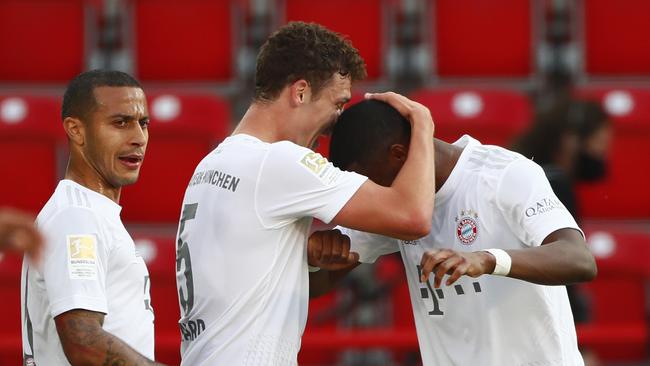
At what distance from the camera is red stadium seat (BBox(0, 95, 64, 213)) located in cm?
791

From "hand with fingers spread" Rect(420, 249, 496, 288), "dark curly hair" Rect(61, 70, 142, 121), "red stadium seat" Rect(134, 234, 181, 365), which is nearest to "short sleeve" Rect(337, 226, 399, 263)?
"hand with fingers spread" Rect(420, 249, 496, 288)

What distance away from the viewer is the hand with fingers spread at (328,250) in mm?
4211

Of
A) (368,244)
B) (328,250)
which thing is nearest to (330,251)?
(328,250)

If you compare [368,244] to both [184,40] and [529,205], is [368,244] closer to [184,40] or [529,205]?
[529,205]

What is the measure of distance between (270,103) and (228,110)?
412 cm

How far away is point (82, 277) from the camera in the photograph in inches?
150

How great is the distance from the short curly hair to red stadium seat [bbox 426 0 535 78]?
4524 mm

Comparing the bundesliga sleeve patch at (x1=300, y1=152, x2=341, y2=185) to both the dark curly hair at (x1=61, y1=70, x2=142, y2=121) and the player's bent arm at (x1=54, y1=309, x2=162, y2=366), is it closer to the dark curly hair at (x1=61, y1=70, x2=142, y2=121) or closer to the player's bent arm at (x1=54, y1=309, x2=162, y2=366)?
the dark curly hair at (x1=61, y1=70, x2=142, y2=121)

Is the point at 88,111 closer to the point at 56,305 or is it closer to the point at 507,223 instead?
the point at 56,305

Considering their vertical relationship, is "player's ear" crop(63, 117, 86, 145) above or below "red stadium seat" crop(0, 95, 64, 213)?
A: above

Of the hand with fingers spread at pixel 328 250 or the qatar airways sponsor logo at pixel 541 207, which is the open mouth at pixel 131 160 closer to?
the hand with fingers spread at pixel 328 250

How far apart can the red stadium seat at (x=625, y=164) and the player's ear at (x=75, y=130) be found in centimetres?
450

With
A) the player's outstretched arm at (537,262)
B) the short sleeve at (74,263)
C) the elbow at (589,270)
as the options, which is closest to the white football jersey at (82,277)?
the short sleeve at (74,263)

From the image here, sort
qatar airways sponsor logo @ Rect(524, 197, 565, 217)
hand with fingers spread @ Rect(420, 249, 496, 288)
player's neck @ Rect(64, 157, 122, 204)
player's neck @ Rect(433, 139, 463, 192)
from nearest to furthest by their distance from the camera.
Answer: hand with fingers spread @ Rect(420, 249, 496, 288)
qatar airways sponsor logo @ Rect(524, 197, 565, 217)
player's neck @ Rect(64, 157, 122, 204)
player's neck @ Rect(433, 139, 463, 192)
